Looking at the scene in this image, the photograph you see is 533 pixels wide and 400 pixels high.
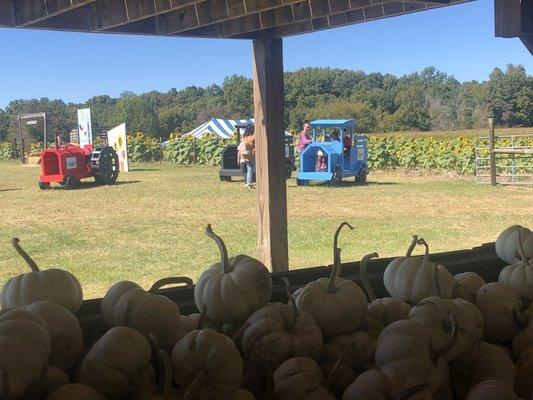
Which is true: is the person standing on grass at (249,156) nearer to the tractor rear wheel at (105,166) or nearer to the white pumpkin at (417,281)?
the tractor rear wheel at (105,166)

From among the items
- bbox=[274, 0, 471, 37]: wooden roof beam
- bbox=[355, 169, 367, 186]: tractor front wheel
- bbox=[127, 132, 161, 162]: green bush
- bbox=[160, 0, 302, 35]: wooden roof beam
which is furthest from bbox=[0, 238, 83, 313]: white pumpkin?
bbox=[127, 132, 161, 162]: green bush

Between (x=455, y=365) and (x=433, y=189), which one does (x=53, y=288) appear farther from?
(x=433, y=189)

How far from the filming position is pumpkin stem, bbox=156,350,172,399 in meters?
1.00

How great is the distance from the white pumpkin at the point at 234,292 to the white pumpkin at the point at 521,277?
2.40 ft

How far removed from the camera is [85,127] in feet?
71.9

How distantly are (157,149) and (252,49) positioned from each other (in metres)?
22.3

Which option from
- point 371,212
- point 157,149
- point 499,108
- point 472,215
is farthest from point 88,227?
point 499,108

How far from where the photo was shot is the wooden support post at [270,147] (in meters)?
4.27

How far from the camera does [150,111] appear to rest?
4694 cm

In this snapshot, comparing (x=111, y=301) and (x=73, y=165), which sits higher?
(x=73, y=165)

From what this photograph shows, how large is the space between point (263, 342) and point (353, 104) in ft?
134

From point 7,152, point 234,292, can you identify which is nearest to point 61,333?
point 234,292

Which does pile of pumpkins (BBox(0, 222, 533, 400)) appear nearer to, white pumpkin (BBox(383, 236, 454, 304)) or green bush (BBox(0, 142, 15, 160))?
white pumpkin (BBox(383, 236, 454, 304))

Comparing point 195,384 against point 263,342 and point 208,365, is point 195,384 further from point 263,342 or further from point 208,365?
point 263,342
